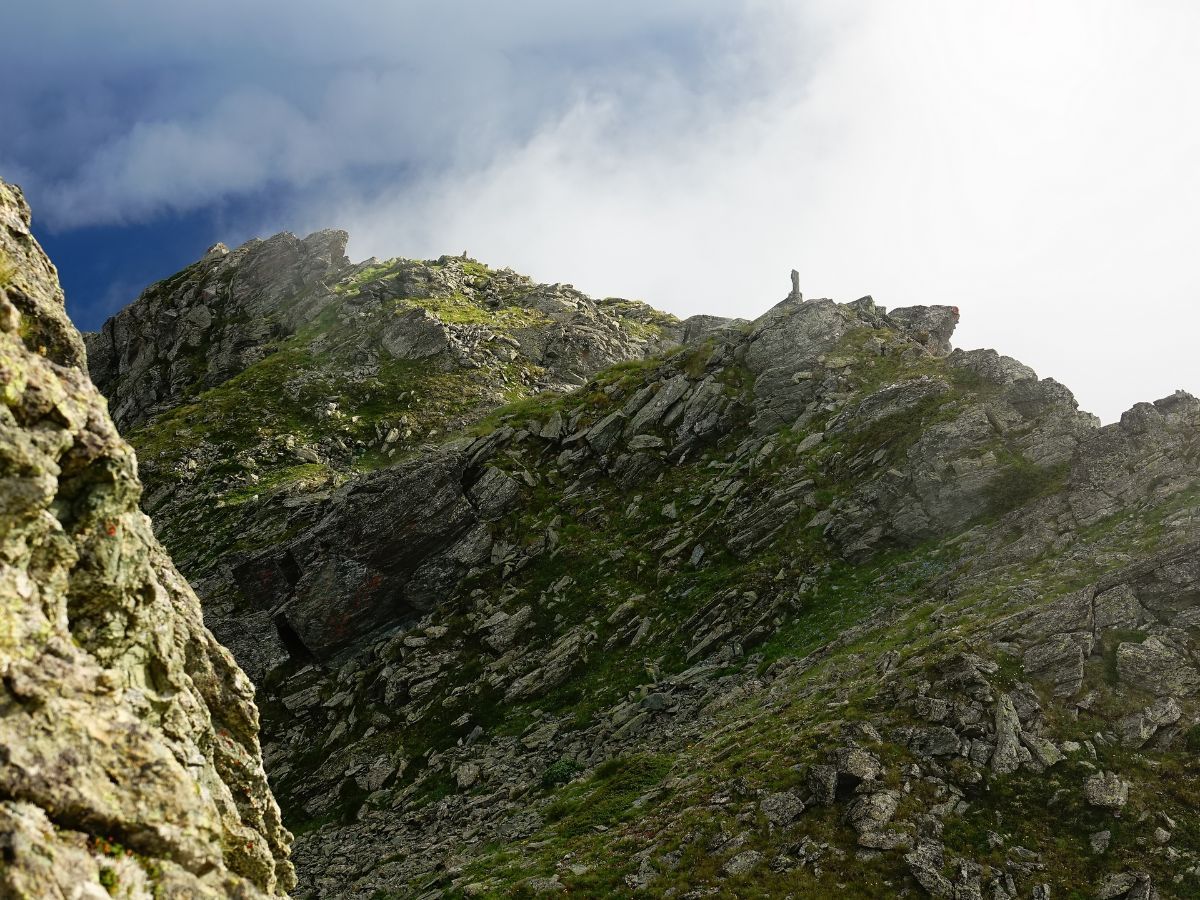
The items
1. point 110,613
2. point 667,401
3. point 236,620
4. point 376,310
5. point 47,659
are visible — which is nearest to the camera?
point 47,659

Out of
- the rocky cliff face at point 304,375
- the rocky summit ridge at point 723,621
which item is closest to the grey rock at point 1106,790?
the rocky summit ridge at point 723,621

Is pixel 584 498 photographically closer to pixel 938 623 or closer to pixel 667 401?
pixel 667 401

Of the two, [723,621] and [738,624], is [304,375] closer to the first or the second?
[723,621]

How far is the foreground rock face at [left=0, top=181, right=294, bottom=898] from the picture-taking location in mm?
10523

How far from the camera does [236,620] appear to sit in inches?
2199

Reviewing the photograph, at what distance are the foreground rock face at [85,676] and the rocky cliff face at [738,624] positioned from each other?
16.1m

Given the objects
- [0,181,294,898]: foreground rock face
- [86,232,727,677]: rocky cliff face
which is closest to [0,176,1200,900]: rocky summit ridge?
[0,181,294,898]: foreground rock face

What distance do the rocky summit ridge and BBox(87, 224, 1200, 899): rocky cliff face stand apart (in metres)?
0.17

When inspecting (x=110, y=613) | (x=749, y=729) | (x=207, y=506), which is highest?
(x=207, y=506)

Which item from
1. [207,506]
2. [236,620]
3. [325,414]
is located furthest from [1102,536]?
[325,414]

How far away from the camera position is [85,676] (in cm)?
1223

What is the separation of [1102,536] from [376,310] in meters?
94.1

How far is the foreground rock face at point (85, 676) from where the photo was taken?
10523 mm

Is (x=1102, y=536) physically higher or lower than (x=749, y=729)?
higher
